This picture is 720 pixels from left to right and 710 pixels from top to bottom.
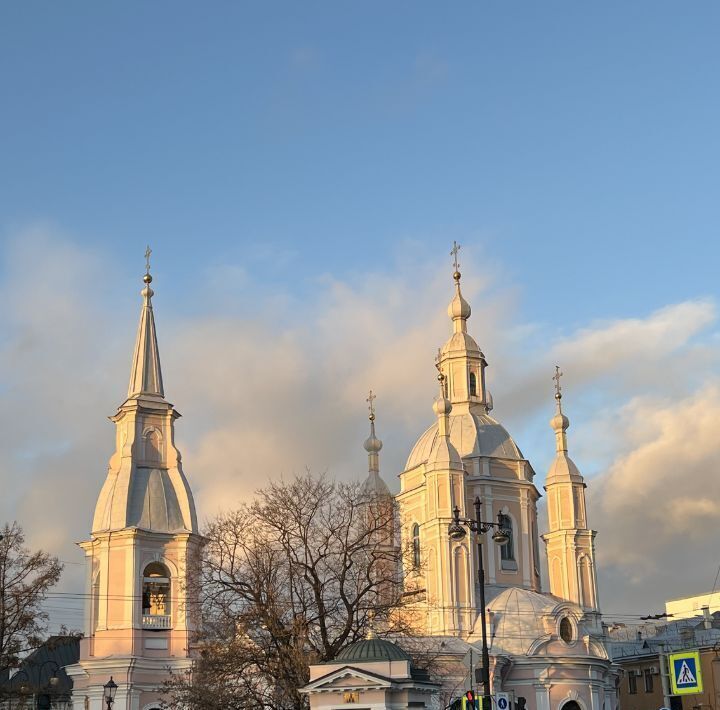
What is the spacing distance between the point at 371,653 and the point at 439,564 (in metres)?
21.6

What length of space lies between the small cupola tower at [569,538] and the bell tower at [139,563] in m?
19.8

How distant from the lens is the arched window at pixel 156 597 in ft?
167

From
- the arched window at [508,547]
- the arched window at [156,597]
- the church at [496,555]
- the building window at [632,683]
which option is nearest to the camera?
the arched window at [156,597]

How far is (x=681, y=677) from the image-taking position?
2292 cm

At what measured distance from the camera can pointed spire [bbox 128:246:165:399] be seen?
181 ft

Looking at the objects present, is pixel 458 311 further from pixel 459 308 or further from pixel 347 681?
pixel 347 681

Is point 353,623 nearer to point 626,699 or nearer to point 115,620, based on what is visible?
point 115,620

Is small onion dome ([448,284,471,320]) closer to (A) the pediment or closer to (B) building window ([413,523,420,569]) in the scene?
(B) building window ([413,523,420,569])

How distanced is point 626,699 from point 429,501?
83.3 ft

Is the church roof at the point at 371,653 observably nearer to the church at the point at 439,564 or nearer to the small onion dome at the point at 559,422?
the church at the point at 439,564

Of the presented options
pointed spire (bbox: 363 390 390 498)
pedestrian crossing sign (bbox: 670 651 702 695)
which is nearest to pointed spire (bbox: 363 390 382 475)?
pointed spire (bbox: 363 390 390 498)

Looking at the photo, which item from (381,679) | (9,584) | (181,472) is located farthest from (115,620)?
(381,679)

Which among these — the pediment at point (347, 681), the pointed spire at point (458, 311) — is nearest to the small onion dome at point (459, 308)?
the pointed spire at point (458, 311)

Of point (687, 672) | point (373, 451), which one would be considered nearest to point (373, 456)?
point (373, 451)
